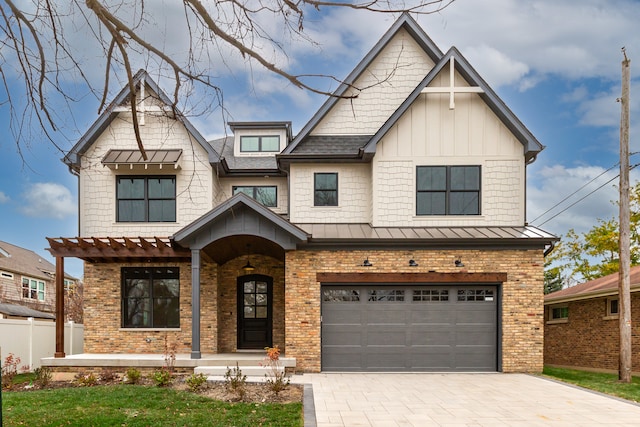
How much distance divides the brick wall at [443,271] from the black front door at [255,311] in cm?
267

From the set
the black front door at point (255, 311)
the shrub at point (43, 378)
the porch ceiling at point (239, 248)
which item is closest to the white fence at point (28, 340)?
the shrub at point (43, 378)

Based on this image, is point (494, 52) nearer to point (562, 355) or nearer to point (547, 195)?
point (562, 355)

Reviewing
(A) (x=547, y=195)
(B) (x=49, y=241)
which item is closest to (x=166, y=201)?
(B) (x=49, y=241)

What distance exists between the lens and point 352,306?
512 inches

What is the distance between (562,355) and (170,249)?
15.5 metres

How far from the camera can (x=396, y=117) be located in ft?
45.0

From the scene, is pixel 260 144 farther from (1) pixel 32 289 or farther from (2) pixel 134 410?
(1) pixel 32 289

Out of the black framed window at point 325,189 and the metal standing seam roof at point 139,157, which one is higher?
the metal standing seam roof at point 139,157

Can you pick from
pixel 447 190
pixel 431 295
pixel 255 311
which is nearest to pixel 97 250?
pixel 255 311

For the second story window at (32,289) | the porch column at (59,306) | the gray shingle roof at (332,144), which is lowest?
the second story window at (32,289)

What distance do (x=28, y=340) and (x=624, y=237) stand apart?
17.5m

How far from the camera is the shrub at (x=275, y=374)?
9.60 m

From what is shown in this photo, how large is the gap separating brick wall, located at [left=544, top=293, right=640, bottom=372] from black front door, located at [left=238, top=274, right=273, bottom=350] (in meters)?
11.3

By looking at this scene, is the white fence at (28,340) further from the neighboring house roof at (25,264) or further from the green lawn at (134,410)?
the neighboring house roof at (25,264)
